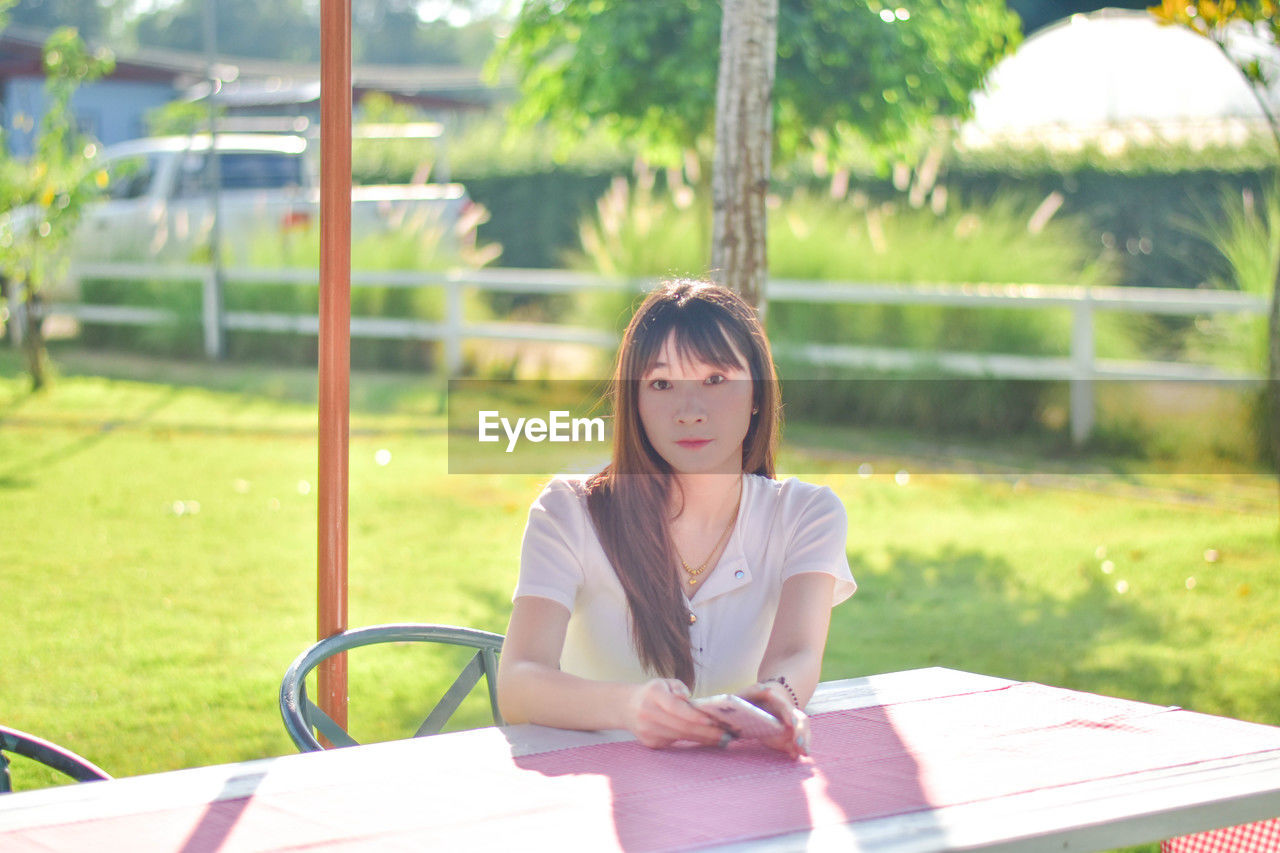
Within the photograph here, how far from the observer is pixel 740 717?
1.82 metres

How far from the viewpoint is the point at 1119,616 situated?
5387 mm

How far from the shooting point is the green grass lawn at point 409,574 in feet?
14.6

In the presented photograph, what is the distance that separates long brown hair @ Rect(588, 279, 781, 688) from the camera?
2215 mm

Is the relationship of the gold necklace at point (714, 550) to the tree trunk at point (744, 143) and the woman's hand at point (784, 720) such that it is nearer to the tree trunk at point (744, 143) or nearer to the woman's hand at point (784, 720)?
the woman's hand at point (784, 720)

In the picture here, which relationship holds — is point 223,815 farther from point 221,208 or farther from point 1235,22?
point 221,208

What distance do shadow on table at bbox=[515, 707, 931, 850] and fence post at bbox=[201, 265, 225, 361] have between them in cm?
1225

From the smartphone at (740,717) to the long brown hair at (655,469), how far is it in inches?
14.0

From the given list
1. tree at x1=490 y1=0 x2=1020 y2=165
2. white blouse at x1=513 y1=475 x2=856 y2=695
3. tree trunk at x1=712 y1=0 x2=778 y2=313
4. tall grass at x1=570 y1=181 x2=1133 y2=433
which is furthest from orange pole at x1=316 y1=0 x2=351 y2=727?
tall grass at x1=570 y1=181 x2=1133 y2=433

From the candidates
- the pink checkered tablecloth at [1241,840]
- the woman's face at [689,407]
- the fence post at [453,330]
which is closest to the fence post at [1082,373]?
the fence post at [453,330]

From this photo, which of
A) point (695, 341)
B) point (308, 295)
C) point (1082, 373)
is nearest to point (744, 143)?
point (695, 341)

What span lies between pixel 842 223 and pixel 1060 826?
1054 cm

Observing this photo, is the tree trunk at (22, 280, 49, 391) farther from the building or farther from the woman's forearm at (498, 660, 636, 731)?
the building

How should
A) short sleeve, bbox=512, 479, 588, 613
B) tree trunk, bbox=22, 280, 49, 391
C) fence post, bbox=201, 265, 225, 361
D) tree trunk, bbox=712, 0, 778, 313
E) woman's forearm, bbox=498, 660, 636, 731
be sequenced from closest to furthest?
woman's forearm, bbox=498, 660, 636, 731, short sleeve, bbox=512, 479, 588, 613, tree trunk, bbox=712, 0, 778, 313, tree trunk, bbox=22, 280, 49, 391, fence post, bbox=201, 265, 225, 361

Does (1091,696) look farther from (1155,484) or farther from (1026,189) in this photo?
(1026,189)
